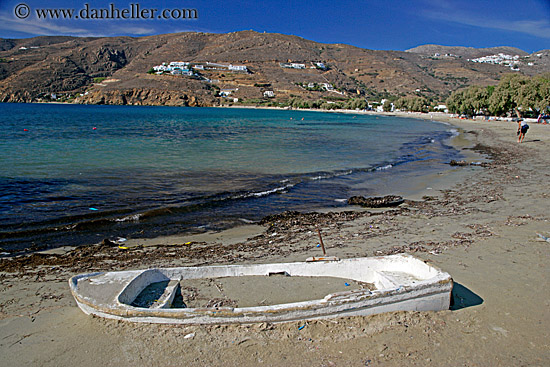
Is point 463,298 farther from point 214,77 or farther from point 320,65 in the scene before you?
point 320,65

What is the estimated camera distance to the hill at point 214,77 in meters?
135

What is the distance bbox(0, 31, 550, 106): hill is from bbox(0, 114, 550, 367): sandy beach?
134688mm

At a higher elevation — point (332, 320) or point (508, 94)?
point (508, 94)

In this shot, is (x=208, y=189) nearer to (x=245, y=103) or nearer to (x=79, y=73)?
(x=245, y=103)

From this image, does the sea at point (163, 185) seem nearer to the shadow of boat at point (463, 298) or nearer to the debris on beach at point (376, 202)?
the debris on beach at point (376, 202)

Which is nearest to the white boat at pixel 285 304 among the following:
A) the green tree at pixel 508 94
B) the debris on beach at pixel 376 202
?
the debris on beach at pixel 376 202

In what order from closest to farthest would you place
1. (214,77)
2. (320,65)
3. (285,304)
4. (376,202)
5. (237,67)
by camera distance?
(285,304) < (376,202) < (214,77) < (237,67) < (320,65)

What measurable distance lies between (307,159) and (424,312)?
17.3m

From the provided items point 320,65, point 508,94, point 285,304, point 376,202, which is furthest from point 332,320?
point 320,65

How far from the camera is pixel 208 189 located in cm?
1296

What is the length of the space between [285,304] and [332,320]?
64 cm

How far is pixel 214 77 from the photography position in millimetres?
158125

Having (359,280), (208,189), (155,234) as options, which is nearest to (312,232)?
(359,280)

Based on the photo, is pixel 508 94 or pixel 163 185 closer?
pixel 163 185
